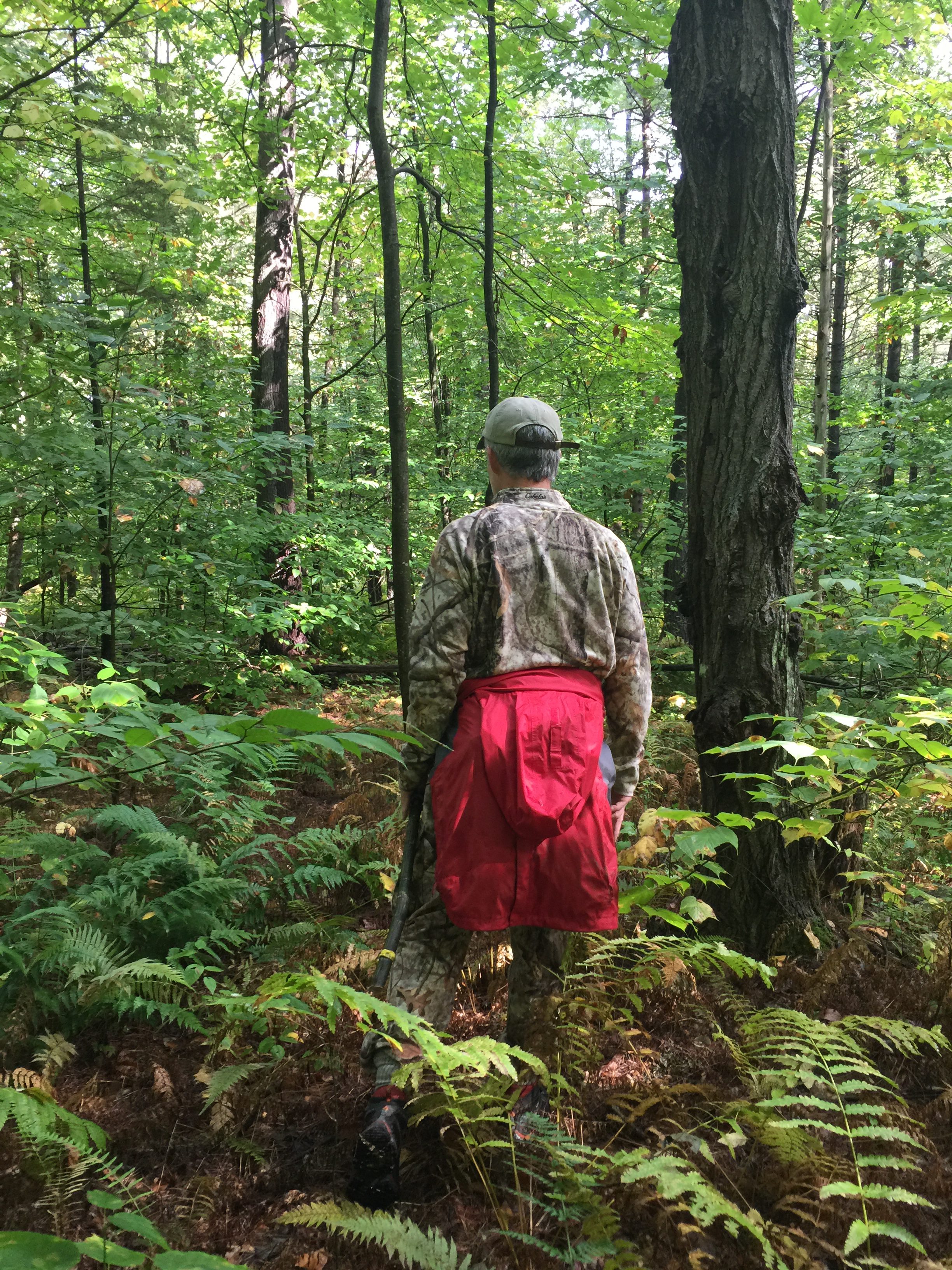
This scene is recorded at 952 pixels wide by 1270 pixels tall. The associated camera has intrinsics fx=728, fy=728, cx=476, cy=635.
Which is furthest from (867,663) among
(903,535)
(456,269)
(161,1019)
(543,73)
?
(456,269)

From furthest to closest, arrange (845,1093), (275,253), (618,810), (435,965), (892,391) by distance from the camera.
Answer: (892,391) → (275,253) → (618,810) → (435,965) → (845,1093)

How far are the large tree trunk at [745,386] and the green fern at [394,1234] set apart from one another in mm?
2148

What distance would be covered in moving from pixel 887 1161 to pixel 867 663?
4.83 m

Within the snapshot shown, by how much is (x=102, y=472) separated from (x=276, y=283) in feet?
19.0

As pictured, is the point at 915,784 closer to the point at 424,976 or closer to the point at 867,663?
the point at 424,976

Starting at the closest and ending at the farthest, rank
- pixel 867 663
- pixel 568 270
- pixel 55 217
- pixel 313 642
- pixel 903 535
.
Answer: pixel 55 217
pixel 867 663
pixel 568 270
pixel 903 535
pixel 313 642

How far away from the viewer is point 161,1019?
3008 mm

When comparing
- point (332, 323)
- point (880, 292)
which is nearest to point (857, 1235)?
point (332, 323)

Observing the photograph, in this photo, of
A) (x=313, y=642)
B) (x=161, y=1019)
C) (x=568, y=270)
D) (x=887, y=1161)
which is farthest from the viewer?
(x=313, y=642)

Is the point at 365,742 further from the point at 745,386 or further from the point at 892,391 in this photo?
the point at 892,391

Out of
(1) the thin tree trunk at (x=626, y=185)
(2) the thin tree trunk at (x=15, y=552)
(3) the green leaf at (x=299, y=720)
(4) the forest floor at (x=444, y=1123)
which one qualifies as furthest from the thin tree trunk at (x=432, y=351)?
(3) the green leaf at (x=299, y=720)

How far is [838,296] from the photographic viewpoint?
1720cm

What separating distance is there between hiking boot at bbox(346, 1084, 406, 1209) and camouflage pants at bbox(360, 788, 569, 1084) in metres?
0.12

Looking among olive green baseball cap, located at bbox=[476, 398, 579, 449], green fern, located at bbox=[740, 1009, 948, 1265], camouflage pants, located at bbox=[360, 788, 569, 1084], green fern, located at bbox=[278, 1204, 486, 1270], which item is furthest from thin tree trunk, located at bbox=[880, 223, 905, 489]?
green fern, located at bbox=[278, 1204, 486, 1270]
